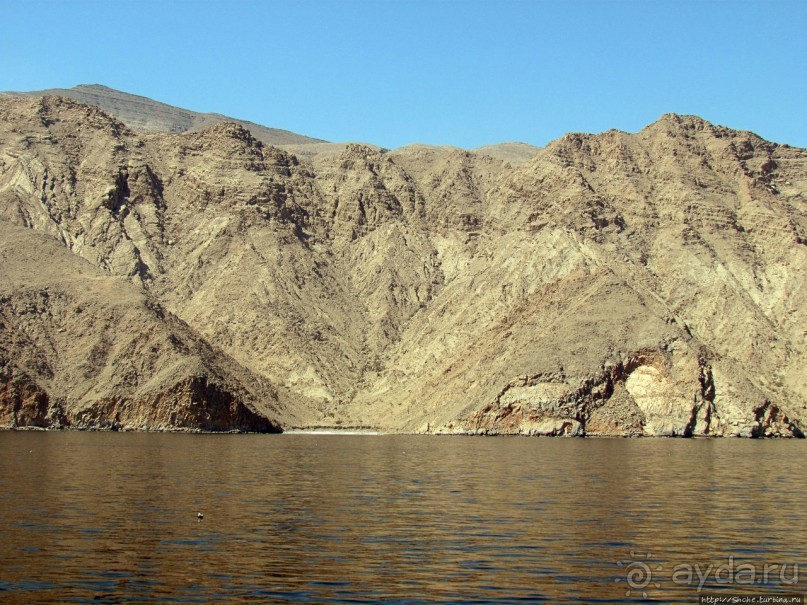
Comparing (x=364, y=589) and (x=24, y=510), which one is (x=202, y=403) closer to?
(x=24, y=510)

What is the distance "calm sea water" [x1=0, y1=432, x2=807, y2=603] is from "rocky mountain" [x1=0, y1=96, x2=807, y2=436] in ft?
167

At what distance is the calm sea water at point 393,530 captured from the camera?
2947cm

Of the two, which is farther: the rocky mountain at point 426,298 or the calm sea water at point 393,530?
the rocky mountain at point 426,298

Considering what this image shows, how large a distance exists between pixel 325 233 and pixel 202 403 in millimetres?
76183

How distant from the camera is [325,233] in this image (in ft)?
652

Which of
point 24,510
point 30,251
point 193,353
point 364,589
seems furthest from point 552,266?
point 364,589

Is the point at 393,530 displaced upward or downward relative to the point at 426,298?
downward

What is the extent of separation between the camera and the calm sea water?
96.7 ft

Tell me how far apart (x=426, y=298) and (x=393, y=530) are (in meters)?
142

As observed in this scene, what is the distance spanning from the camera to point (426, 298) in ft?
596

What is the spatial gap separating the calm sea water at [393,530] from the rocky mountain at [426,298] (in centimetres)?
5105

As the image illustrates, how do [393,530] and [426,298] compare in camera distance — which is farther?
[426,298]

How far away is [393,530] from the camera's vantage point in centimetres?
3991

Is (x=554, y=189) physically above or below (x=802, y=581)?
above
